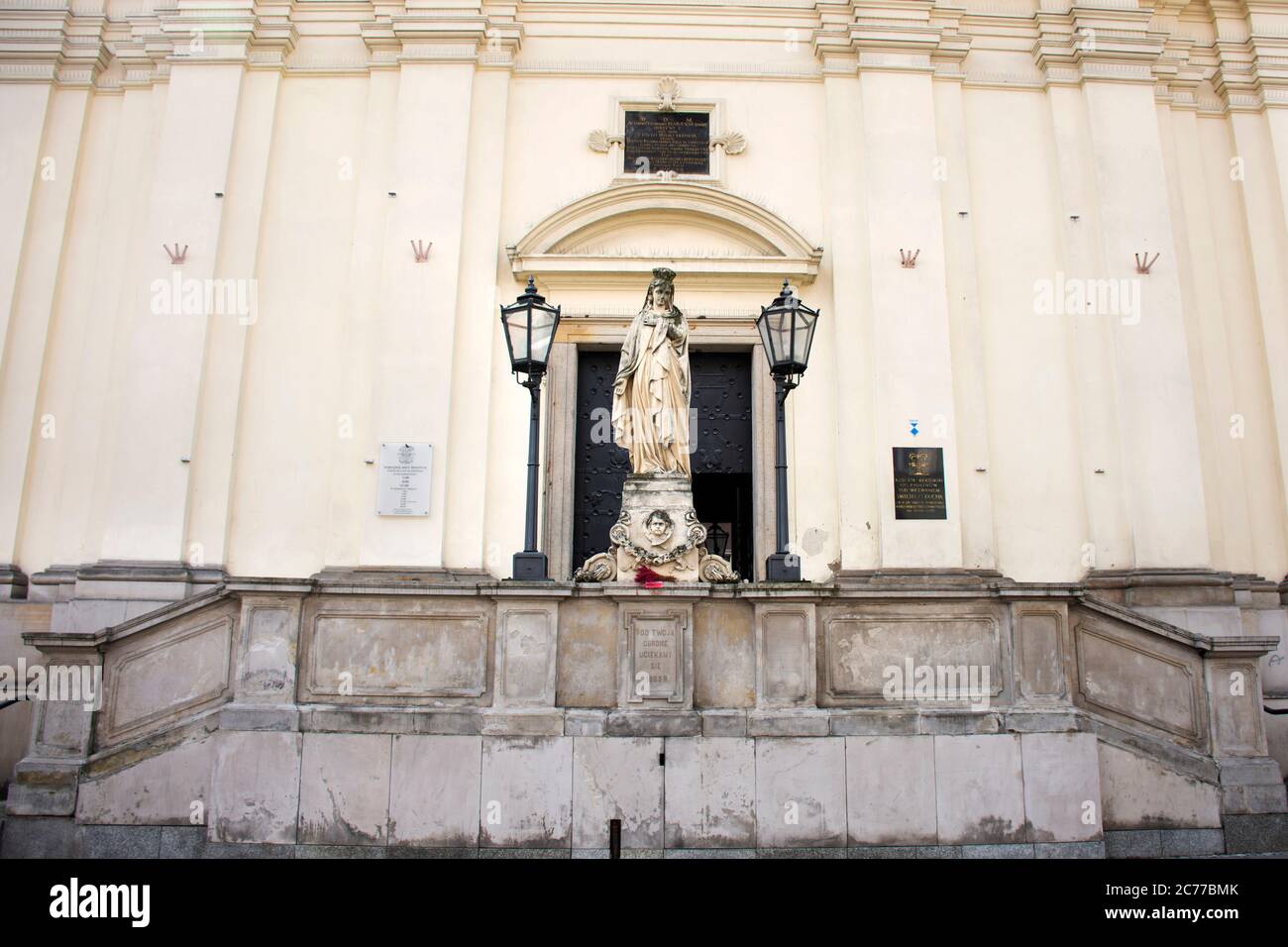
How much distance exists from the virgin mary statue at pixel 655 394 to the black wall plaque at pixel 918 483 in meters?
3.64

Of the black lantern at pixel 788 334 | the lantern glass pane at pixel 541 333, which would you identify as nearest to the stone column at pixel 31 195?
the lantern glass pane at pixel 541 333

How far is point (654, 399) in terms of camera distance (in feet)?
26.7

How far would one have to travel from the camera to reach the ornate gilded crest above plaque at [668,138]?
11.8m

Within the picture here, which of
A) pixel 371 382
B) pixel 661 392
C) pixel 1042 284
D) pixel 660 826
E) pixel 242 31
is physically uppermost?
pixel 242 31

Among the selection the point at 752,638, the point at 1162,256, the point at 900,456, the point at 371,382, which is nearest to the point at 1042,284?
the point at 1162,256

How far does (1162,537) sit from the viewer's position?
1081cm

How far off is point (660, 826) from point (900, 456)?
18.8ft

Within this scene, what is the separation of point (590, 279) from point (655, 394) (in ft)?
12.2

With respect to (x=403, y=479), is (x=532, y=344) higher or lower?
higher

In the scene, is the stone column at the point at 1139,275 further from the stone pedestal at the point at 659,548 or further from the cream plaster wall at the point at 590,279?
the stone pedestal at the point at 659,548

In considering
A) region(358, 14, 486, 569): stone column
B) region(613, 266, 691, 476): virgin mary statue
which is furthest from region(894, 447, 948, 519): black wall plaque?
region(358, 14, 486, 569): stone column

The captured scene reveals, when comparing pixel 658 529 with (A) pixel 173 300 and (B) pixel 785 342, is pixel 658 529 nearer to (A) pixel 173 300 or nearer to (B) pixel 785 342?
(B) pixel 785 342

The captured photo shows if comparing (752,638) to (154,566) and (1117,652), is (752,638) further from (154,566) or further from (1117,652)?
(154,566)

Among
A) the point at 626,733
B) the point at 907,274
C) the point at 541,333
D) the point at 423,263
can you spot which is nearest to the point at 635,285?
the point at 423,263
